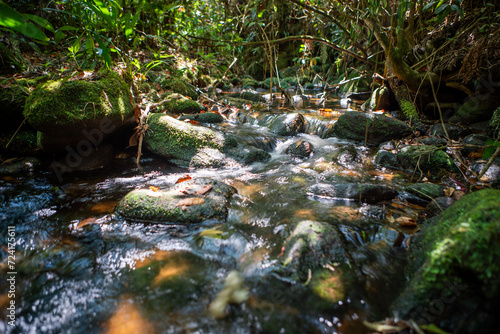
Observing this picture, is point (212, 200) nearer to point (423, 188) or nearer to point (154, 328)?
point (154, 328)

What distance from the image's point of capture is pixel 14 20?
1.58 m

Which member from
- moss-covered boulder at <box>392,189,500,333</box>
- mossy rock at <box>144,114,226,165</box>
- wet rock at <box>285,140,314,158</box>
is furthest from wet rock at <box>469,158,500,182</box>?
mossy rock at <box>144,114,226,165</box>

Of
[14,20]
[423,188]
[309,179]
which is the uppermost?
[14,20]

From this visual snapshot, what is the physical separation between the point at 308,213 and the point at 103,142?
11.3ft

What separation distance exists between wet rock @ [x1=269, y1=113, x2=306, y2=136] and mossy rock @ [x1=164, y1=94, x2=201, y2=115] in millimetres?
2043

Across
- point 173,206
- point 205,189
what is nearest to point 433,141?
point 205,189

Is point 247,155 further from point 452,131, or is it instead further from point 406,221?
point 452,131

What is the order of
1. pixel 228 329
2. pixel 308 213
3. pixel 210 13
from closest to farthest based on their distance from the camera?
pixel 228 329 → pixel 308 213 → pixel 210 13

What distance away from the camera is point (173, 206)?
8.20ft

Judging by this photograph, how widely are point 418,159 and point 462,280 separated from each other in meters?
2.45

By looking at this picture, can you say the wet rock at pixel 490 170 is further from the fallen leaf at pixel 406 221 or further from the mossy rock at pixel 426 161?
the fallen leaf at pixel 406 221

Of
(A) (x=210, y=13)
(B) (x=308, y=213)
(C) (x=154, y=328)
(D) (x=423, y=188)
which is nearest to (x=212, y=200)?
(B) (x=308, y=213)

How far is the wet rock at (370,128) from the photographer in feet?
15.7

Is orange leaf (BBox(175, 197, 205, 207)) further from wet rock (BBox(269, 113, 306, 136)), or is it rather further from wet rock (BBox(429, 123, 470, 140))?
wet rock (BBox(429, 123, 470, 140))
